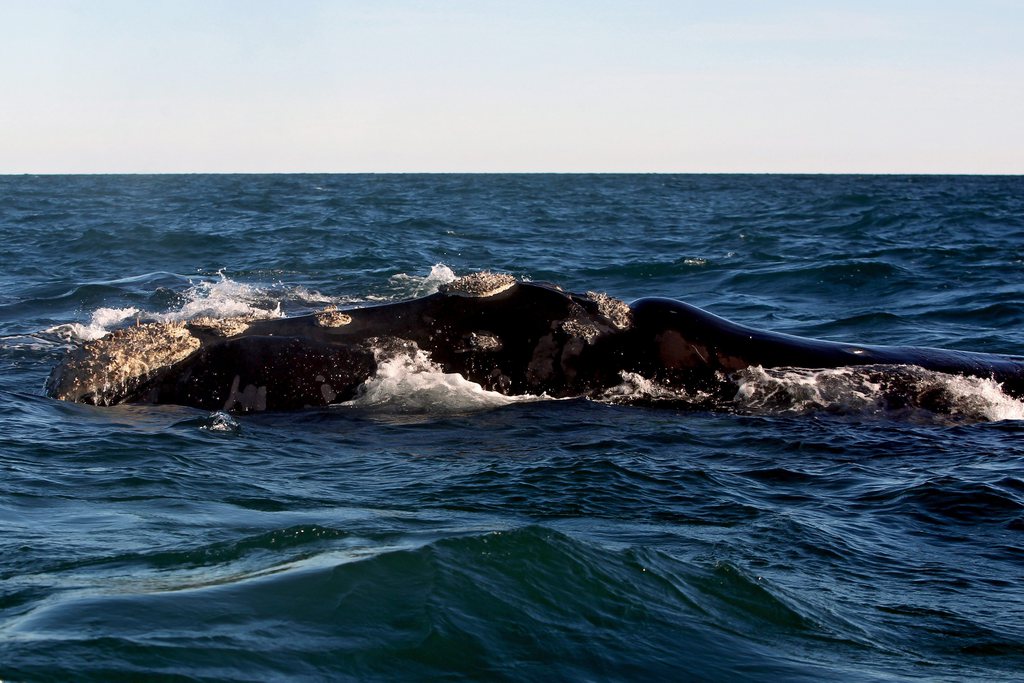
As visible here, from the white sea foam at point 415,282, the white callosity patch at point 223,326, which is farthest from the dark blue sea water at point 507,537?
the white sea foam at point 415,282

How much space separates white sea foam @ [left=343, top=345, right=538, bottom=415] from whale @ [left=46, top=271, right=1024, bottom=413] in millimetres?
48

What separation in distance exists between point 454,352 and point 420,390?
15.3 inches

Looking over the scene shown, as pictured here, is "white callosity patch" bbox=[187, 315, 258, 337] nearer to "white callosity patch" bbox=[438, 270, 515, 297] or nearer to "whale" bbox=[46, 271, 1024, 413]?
"whale" bbox=[46, 271, 1024, 413]

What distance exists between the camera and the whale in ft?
28.0

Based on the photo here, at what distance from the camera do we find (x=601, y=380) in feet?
28.5

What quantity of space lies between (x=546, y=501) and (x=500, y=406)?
225cm

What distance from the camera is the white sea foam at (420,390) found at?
331 inches

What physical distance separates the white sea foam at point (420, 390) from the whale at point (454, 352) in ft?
0.16

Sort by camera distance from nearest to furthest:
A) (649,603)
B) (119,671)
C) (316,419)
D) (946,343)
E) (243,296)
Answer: (119,671) → (649,603) → (316,419) → (946,343) → (243,296)

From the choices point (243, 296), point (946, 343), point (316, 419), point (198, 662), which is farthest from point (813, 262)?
point (198, 662)

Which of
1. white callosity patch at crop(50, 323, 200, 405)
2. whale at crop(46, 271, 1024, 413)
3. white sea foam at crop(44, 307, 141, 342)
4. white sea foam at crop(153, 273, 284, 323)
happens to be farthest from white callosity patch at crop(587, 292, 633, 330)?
white sea foam at crop(44, 307, 141, 342)

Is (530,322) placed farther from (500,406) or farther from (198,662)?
(198,662)

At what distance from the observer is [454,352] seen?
859 centimetres

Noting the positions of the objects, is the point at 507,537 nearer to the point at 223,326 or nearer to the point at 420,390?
the point at 420,390
